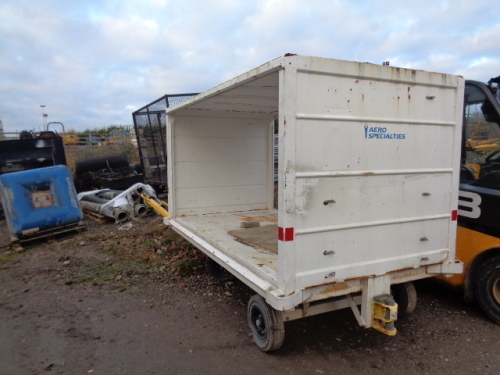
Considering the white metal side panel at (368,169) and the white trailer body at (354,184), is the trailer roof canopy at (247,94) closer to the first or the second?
the white trailer body at (354,184)

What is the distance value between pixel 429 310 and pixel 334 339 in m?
1.31

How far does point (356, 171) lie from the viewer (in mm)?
2900

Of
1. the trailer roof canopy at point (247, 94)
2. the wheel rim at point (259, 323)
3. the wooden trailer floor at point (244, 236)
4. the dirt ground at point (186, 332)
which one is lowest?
the dirt ground at point (186, 332)

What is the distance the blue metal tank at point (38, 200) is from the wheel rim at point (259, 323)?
521 cm

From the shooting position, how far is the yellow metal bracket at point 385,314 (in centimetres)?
288

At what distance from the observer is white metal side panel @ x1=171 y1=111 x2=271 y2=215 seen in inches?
216

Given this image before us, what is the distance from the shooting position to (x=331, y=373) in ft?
9.59

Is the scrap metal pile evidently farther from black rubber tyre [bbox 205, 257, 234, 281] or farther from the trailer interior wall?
the trailer interior wall

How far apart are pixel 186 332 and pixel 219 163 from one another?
9.34 ft

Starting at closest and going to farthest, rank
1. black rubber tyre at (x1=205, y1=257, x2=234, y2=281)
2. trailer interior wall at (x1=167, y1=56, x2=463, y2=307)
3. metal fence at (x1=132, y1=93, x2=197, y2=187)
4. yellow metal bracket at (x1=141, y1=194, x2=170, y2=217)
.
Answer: trailer interior wall at (x1=167, y1=56, x2=463, y2=307), black rubber tyre at (x1=205, y1=257, x2=234, y2=281), yellow metal bracket at (x1=141, y1=194, x2=170, y2=217), metal fence at (x1=132, y1=93, x2=197, y2=187)

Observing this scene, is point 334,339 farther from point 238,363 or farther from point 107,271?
point 107,271

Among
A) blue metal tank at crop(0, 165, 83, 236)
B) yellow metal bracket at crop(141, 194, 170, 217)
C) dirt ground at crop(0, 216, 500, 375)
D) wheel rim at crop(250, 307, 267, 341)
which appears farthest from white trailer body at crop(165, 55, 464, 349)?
blue metal tank at crop(0, 165, 83, 236)

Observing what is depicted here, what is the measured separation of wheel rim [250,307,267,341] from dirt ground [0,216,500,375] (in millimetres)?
157

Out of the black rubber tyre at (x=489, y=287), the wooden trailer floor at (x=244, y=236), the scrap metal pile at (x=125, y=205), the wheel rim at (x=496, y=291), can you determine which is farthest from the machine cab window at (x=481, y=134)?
the scrap metal pile at (x=125, y=205)
